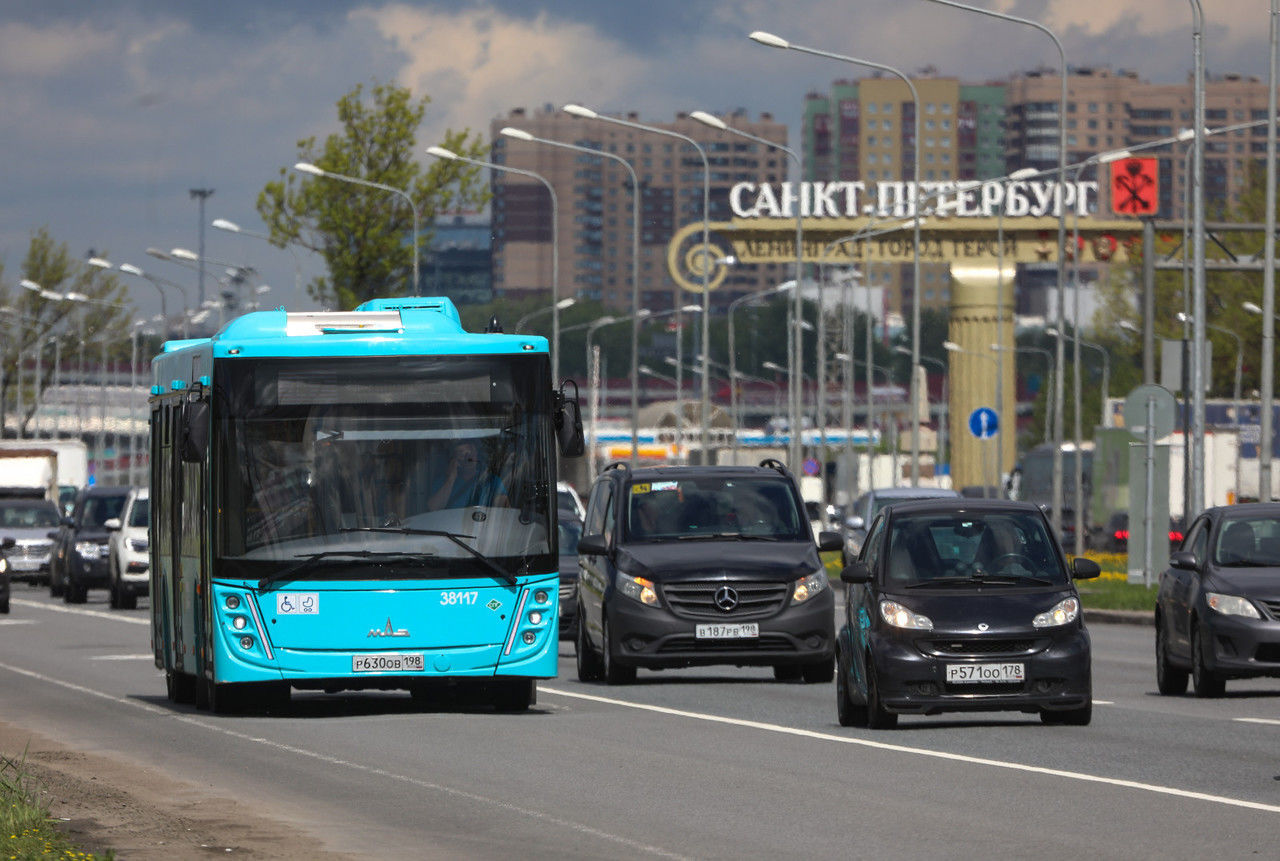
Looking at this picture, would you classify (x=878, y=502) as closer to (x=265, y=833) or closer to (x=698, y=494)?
(x=698, y=494)

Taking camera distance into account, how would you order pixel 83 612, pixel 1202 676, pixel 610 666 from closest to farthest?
pixel 1202 676, pixel 610 666, pixel 83 612

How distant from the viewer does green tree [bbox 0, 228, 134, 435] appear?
9650 cm

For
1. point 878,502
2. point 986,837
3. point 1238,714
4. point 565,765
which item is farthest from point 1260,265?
point 986,837

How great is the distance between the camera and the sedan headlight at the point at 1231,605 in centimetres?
1970

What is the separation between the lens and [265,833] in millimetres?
11445

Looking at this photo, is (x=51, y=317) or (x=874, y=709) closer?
(x=874, y=709)

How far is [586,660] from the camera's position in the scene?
23.3 m

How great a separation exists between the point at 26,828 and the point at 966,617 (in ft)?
24.0

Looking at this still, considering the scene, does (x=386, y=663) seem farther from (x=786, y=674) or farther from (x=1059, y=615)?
(x=786, y=674)

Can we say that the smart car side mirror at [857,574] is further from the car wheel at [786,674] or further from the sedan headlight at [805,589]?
the car wheel at [786,674]

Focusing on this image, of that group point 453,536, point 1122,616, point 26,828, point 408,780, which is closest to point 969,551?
point 453,536

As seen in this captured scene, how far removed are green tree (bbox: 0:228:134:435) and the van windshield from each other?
71.3m

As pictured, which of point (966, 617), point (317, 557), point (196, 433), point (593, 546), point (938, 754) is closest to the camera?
point (938, 754)

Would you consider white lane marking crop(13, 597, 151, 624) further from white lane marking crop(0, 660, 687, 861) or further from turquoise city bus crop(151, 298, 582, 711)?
turquoise city bus crop(151, 298, 582, 711)
